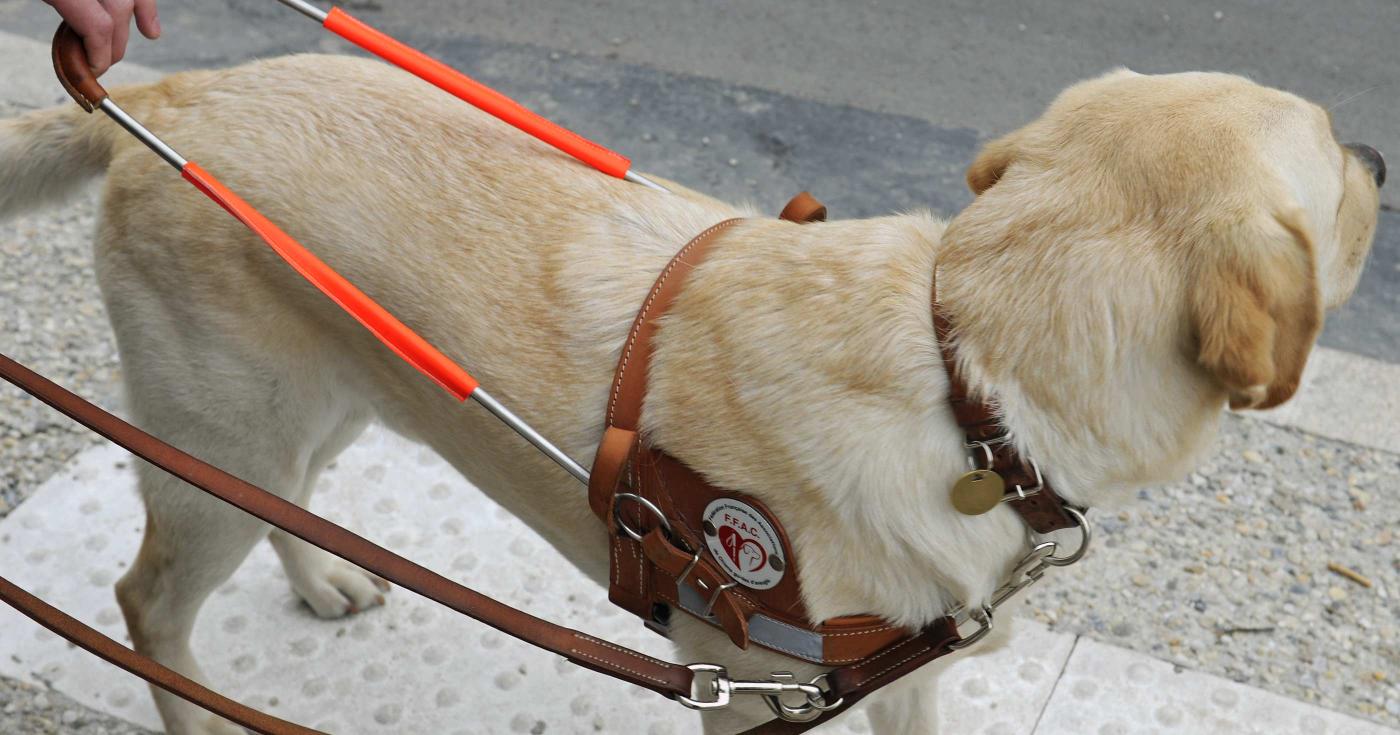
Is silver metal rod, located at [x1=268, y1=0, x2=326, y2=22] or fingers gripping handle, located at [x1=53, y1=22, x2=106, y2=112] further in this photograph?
silver metal rod, located at [x1=268, y1=0, x2=326, y2=22]

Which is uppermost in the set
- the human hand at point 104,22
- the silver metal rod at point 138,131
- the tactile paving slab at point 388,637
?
the human hand at point 104,22

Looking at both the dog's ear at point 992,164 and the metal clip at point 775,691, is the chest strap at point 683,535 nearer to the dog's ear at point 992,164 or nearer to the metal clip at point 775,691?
the metal clip at point 775,691

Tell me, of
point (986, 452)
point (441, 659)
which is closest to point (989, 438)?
point (986, 452)

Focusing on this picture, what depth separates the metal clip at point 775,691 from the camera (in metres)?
2.08

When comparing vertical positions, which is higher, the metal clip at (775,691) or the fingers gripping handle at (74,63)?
the fingers gripping handle at (74,63)

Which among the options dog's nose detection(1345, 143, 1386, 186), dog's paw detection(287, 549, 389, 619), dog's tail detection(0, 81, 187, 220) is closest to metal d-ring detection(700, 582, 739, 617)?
dog's nose detection(1345, 143, 1386, 186)

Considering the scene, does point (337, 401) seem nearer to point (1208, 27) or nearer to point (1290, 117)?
point (1290, 117)

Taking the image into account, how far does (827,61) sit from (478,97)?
153 inches

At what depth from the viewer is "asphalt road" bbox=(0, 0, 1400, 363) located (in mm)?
5254

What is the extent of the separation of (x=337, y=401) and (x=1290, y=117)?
1835mm

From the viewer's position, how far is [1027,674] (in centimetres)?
312

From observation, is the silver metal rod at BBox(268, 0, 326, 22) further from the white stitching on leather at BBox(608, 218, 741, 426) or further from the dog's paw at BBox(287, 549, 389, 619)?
the dog's paw at BBox(287, 549, 389, 619)

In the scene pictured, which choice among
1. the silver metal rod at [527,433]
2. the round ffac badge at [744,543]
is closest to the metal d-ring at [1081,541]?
the round ffac badge at [744,543]

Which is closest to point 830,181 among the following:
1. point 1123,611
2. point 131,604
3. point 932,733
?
point 1123,611
